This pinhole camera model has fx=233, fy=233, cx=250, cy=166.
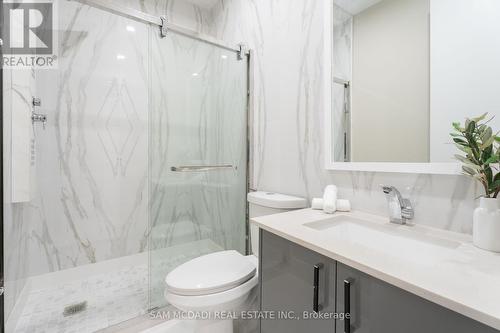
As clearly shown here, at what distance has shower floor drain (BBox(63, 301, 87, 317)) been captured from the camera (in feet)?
4.98

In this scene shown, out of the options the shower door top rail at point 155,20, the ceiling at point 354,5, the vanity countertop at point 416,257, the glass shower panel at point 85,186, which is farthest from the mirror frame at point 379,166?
the glass shower panel at point 85,186

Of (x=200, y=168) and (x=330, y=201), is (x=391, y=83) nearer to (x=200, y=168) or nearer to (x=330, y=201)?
(x=330, y=201)

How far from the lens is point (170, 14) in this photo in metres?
2.37

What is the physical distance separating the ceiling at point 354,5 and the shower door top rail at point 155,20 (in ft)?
2.72

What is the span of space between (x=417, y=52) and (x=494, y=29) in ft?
0.75

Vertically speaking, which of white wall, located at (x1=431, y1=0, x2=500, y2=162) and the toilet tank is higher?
white wall, located at (x1=431, y1=0, x2=500, y2=162)

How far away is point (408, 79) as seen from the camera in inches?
39.8

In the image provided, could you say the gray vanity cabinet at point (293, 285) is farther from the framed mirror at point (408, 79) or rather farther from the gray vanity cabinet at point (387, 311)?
the framed mirror at point (408, 79)

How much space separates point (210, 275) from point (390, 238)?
826 mm

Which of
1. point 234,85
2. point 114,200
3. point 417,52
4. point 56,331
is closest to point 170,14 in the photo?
point 234,85

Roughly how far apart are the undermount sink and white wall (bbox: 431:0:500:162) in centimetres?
31

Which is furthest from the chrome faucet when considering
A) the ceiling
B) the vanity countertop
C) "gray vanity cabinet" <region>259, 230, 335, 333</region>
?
the ceiling

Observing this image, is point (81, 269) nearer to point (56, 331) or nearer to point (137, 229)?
point (137, 229)

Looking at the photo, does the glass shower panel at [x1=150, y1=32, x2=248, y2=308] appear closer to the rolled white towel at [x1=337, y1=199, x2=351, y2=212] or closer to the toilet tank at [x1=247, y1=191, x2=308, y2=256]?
the toilet tank at [x1=247, y1=191, x2=308, y2=256]
